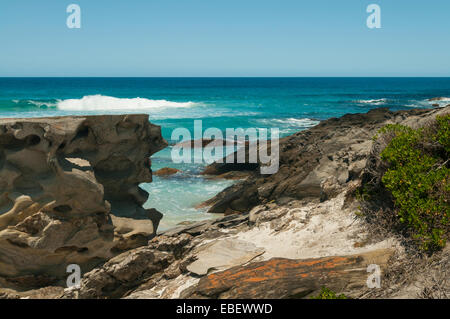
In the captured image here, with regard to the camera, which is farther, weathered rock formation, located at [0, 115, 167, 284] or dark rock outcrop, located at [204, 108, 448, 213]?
dark rock outcrop, located at [204, 108, 448, 213]

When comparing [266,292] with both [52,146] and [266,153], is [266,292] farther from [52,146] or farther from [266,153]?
[266,153]

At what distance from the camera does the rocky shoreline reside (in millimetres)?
5016

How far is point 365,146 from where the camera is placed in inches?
384

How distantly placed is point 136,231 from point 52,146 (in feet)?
7.54

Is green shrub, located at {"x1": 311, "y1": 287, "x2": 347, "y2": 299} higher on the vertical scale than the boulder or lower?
higher

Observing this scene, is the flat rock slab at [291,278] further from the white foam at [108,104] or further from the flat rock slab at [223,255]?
the white foam at [108,104]

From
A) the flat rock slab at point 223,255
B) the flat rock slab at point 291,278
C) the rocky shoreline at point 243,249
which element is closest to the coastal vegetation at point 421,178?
the rocky shoreline at point 243,249

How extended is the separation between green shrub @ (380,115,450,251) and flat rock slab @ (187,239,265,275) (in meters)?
2.27

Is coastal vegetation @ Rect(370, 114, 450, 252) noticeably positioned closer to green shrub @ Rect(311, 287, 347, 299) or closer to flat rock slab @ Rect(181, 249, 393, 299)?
flat rock slab @ Rect(181, 249, 393, 299)

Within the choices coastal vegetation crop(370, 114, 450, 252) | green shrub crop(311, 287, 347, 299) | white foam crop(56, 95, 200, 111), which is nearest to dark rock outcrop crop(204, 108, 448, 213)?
coastal vegetation crop(370, 114, 450, 252)

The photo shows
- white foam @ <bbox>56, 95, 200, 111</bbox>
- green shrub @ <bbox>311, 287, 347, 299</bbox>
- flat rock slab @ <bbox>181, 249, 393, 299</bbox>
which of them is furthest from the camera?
white foam @ <bbox>56, 95, 200, 111</bbox>

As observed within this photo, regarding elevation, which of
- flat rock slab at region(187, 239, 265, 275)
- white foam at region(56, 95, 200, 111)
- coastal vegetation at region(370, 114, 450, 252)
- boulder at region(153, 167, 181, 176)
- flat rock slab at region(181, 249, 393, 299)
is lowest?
boulder at region(153, 167, 181, 176)

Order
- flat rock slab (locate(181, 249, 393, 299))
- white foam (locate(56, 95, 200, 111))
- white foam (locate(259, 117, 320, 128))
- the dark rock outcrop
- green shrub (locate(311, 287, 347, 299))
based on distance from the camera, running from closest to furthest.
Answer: green shrub (locate(311, 287, 347, 299))
flat rock slab (locate(181, 249, 393, 299))
the dark rock outcrop
white foam (locate(259, 117, 320, 128))
white foam (locate(56, 95, 200, 111))

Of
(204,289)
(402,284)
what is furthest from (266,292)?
(402,284)
